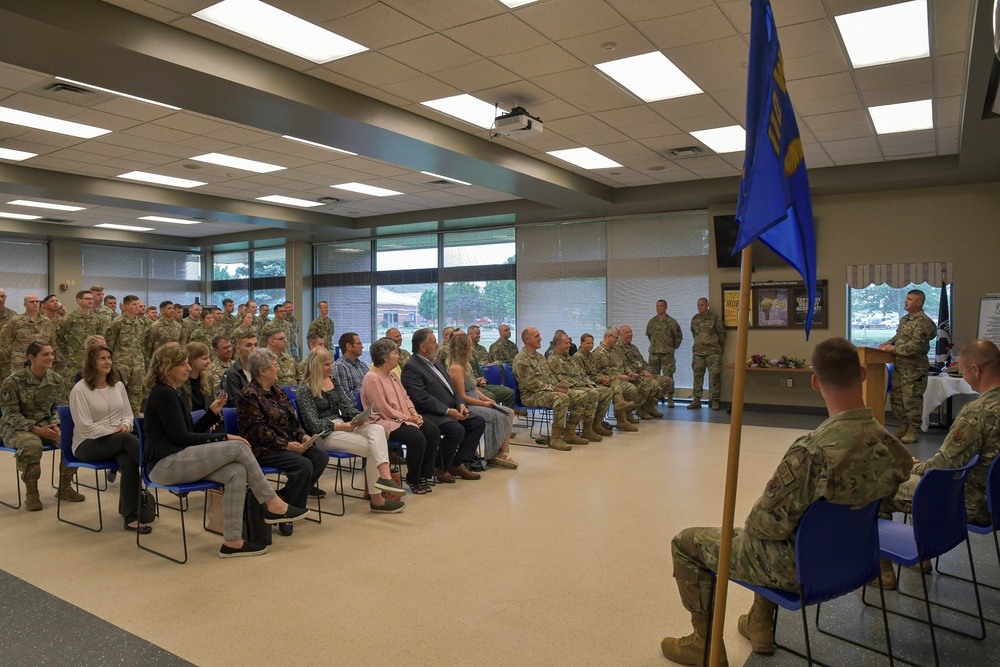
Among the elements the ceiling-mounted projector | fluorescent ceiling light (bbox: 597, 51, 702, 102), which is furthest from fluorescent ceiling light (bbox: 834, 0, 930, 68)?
the ceiling-mounted projector

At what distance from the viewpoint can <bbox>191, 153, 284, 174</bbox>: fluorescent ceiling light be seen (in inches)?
332

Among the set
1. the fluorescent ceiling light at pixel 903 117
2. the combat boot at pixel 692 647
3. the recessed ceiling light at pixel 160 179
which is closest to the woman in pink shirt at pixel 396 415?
the combat boot at pixel 692 647

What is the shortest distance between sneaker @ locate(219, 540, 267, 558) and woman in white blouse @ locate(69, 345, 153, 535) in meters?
0.72

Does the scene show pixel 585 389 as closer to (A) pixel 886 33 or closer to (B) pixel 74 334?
(A) pixel 886 33

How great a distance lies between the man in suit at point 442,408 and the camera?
5.88 m

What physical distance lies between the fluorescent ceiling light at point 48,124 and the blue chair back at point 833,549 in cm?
755

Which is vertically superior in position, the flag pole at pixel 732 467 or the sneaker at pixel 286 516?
the flag pole at pixel 732 467

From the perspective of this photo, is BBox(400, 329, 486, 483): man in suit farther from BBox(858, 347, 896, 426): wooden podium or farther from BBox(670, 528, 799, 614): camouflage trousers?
BBox(858, 347, 896, 426): wooden podium

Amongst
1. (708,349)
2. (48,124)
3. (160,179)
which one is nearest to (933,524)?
(48,124)

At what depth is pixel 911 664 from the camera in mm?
2652

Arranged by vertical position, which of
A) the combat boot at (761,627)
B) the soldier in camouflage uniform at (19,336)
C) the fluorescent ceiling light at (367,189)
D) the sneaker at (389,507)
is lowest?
the sneaker at (389,507)

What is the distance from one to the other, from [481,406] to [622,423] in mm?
2886

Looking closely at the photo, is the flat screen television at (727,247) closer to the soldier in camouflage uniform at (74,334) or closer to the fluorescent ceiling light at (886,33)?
the fluorescent ceiling light at (886,33)

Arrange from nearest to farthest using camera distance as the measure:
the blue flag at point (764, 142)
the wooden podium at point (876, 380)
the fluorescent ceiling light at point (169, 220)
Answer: the blue flag at point (764, 142)
the wooden podium at point (876, 380)
the fluorescent ceiling light at point (169, 220)
